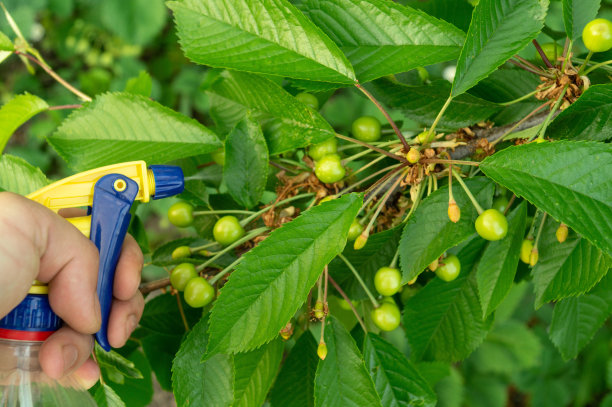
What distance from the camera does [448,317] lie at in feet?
2.66

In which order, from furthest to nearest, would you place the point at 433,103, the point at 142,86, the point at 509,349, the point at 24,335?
1. the point at 509,349
2. the point at 142,86
3. the point at 433,103
4. the point at 24,335

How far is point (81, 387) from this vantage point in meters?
0.66

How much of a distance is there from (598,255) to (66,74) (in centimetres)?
260

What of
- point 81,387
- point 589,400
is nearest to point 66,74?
point 81,387

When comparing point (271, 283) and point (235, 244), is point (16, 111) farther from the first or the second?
point (271, 283)

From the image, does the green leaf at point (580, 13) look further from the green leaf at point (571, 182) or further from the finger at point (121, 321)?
the finger at point (121, 321)

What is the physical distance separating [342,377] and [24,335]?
379 millimetres

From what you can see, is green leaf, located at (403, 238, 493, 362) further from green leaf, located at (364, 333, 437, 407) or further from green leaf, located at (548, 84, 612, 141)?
green leaf, located at (548, 84, 612, 141)

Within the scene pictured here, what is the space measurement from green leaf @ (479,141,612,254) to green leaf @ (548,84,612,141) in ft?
0.32

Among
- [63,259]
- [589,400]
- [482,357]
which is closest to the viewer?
[63,259]

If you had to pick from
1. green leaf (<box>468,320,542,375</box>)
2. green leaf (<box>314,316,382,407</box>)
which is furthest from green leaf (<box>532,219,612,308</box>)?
green leaf (<box>468,320,542,375</box>)

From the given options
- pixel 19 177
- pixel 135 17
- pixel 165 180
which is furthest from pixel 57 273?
pixel 135 17

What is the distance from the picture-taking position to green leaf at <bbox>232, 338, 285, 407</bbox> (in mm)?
712

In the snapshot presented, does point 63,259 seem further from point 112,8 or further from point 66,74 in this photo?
point 66,74
